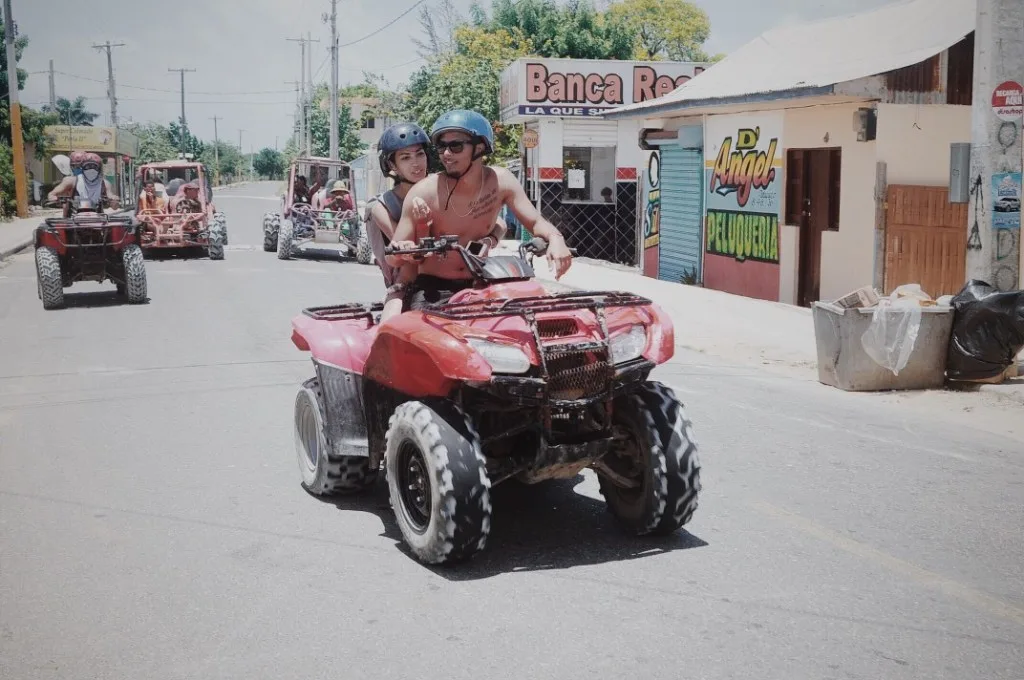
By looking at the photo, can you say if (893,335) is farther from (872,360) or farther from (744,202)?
(744,202)

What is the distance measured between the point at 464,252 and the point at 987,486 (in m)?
3.50

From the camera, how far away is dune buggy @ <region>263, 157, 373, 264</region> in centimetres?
2473

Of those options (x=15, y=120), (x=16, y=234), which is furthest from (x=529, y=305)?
(x=15, y=120)

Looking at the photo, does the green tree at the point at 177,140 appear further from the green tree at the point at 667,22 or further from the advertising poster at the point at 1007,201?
the advertising poster at the point at 1007,201

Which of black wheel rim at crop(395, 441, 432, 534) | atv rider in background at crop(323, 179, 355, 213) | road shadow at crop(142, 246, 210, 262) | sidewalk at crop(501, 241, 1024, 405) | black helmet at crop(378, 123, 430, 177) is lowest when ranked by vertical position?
sidewalk at crop(501, 241, 1024, 405)

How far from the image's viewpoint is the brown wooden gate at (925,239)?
47.2 feet

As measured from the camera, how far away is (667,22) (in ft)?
212

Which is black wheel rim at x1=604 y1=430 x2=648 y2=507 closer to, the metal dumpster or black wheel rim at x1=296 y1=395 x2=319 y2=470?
black wheel rim at x1=296 y1=395 x2=319 y2=470

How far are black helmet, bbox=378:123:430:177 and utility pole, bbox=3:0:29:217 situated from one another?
1485 inches

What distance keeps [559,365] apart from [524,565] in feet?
3.12

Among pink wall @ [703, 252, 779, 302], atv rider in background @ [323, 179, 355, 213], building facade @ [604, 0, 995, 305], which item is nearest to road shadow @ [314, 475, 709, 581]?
building facade @ [604, 0, 995, 305]

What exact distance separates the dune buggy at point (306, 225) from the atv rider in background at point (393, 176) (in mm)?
16350

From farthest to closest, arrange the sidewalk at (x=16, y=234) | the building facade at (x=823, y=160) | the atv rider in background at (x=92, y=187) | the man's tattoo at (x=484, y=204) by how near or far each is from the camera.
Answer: the sidewalk at (x=16, y=234) < the atv rider in background at (x=92, y=187) < the building facade at (x=823, y=160) < the man's tattoo at (x=484, y=204)

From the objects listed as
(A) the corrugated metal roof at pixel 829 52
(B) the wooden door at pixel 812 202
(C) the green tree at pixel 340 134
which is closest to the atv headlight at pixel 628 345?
(A) the corrugated metal roof at pixel 829 52
